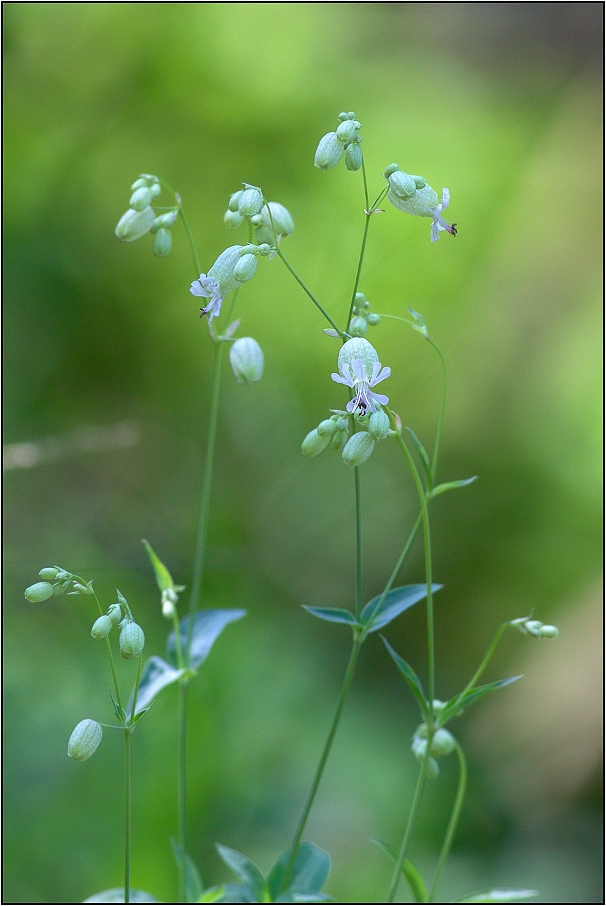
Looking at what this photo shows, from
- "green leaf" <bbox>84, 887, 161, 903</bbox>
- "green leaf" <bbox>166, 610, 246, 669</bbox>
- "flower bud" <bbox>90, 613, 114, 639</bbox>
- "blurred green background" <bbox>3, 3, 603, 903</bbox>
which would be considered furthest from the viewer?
"blurred green background" <bbox>3, 3, 603, 903</bbox>

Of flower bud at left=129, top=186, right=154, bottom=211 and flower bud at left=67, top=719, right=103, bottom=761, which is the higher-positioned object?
flower bud at left=129, top=186, right=154, bottom=211

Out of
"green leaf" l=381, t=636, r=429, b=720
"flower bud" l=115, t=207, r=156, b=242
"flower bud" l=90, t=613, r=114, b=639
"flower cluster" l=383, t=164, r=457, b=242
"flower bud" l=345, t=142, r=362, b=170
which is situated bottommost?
"green leaf" l=381, t=636, r=429, b=720

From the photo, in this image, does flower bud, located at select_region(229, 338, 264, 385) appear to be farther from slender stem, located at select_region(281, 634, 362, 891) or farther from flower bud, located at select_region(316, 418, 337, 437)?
slender stem, located at select_region(281, 634, 362, 891)

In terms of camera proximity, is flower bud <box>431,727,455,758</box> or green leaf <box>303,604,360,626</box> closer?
green leaf <box>303,604,360,626</box>

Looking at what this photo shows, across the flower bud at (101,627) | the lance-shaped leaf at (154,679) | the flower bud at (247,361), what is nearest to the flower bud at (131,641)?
the flower bud at (101,627)

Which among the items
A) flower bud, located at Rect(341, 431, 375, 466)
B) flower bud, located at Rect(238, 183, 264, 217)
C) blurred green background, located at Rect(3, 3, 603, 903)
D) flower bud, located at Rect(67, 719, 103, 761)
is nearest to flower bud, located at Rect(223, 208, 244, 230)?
flower bud, located at Rect(238, 183, 264, 217)

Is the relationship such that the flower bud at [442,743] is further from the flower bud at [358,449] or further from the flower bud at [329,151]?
the flower bud at [329,151]

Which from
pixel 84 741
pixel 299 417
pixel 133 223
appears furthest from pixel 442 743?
pixel 299 417

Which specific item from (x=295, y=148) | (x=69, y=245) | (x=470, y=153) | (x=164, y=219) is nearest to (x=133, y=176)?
(x=69, y=245)

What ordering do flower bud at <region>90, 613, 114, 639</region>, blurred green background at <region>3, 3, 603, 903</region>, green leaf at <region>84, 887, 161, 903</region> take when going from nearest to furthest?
flower bud at <region>90, 613, 114, 639</region>, green leaf at <region>84, 887, 161, 903</region>, blurred green background at <region>3, 3, 603, 903</region>
